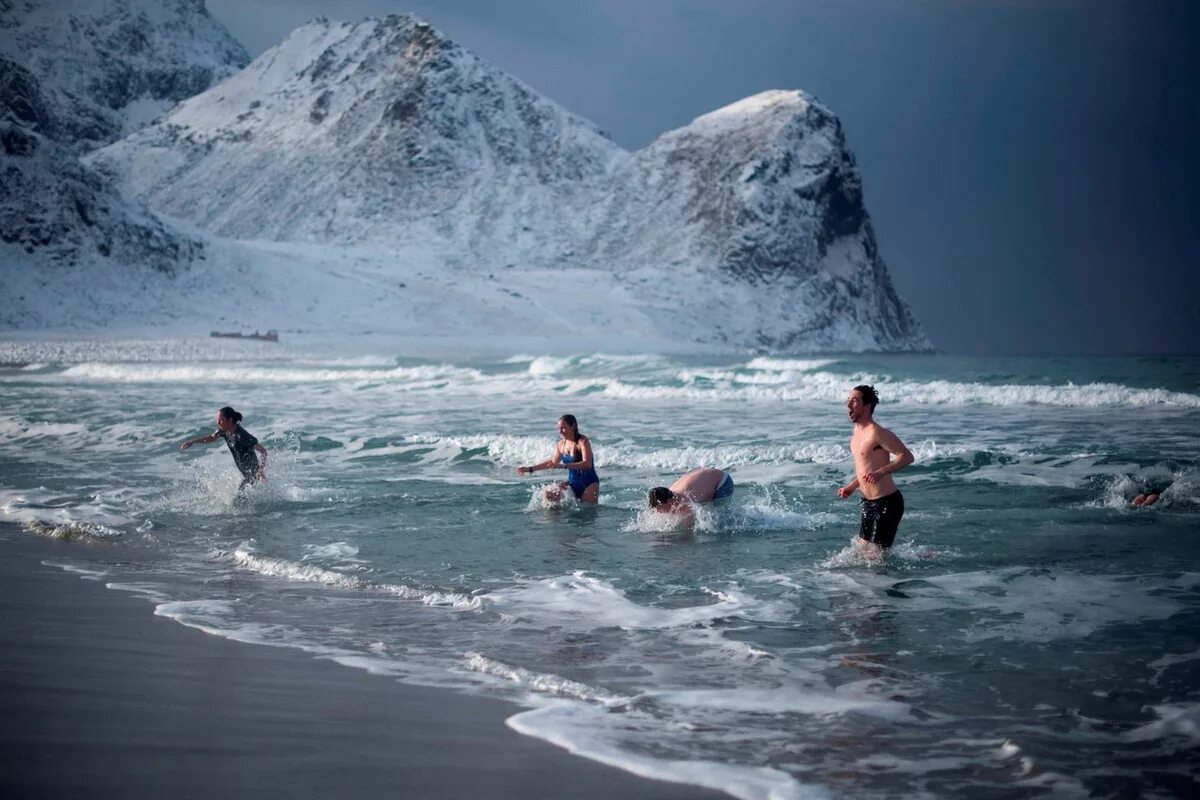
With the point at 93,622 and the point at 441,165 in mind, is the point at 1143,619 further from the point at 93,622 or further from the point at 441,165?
the point at 441,165

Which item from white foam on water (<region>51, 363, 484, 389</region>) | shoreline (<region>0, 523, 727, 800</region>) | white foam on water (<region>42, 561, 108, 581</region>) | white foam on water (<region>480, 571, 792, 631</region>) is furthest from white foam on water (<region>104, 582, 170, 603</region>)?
white foam on water (<region>51, 363, 484, 389</region>)

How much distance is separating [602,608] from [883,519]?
262 cm

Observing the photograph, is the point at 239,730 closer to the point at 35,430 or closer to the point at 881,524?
the point at 881,524

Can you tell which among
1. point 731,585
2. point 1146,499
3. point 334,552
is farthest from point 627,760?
point 1146,499

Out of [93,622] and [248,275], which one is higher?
[248,275]

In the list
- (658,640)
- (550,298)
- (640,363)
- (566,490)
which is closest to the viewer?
(658,640)

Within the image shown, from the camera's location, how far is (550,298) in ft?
327

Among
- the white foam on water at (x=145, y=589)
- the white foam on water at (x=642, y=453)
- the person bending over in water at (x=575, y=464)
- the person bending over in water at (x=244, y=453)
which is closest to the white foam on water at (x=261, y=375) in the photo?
the white foam on water at (x=642, y=453)

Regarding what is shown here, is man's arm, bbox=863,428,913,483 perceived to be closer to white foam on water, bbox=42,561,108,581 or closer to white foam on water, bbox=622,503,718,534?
white foam on water, bbox=622,503,718,534

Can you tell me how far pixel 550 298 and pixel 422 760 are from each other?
314 ft

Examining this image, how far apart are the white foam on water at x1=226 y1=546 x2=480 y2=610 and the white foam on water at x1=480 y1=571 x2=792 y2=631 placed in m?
0.22

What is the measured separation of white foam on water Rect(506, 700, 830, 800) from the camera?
14.5 ft

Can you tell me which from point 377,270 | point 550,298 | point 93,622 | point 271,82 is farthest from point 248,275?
point 93,622

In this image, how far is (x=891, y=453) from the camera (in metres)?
9.21
